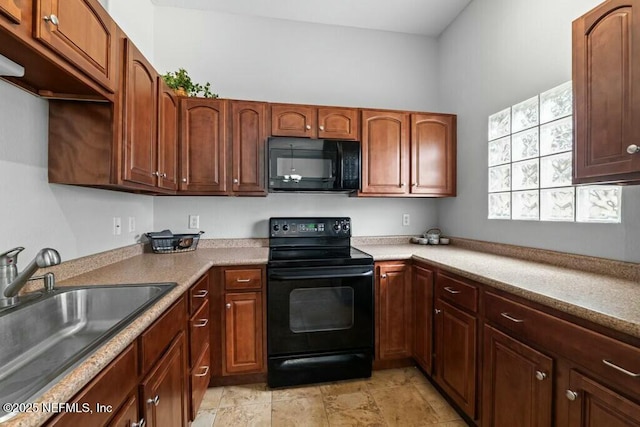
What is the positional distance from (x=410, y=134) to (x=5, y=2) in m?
2.39

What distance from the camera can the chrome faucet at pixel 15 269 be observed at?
0.98 m

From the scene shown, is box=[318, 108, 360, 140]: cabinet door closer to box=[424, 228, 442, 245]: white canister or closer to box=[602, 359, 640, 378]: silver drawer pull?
box=[424, 228, 442, 245]: white canister

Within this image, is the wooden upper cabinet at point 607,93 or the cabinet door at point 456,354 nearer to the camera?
the wooden upper cabinet at point 607,93

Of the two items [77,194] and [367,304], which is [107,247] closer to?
[77,194]

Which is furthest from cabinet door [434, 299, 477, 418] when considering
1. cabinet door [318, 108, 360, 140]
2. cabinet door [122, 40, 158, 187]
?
cabinet door [122, 40, 158, 187]

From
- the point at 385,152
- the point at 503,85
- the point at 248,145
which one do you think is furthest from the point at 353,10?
the point at 248,145

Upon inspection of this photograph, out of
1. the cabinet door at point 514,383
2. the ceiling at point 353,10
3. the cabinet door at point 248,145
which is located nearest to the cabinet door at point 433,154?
the ceiling at point 353,10

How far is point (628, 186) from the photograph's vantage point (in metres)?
1.39

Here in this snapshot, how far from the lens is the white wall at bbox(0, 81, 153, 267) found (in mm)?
1139

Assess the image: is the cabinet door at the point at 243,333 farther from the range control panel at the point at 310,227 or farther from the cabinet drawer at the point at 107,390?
the cabinet drawer at the point at 107,390

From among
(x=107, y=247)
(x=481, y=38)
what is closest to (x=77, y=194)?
(x=107, y=247)

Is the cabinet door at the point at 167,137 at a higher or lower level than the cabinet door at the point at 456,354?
higher

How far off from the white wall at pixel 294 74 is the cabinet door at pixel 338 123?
16.9 inches

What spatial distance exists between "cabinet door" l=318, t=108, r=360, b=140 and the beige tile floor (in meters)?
1.90
